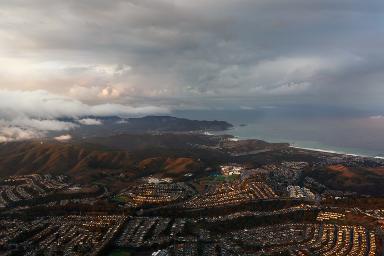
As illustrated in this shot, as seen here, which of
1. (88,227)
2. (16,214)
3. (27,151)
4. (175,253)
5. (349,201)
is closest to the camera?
(175,253)

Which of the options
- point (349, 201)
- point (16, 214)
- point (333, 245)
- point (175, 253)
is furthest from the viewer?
point (349, 201)

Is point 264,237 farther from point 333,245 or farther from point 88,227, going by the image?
Answer: point 88,227

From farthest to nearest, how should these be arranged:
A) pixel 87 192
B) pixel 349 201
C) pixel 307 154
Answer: pixel 307 154
pixel 87 192
pixel 349 201

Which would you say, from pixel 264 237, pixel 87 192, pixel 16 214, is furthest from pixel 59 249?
pixel 87 192

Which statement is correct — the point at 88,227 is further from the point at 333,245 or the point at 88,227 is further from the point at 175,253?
the point at 333,245

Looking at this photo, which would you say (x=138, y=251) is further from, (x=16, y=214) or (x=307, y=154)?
(x=307, y=154)

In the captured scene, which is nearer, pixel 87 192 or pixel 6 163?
pixel 87 192

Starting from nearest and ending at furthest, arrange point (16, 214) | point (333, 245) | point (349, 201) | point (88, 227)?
1. point (333, 245)
2. point (88, 227)
3. point (16, 214)
4. point (349, 201)

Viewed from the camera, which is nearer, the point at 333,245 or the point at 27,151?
the point at 333,245

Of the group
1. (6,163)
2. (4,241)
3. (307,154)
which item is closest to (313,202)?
(4,241)
